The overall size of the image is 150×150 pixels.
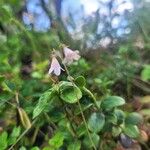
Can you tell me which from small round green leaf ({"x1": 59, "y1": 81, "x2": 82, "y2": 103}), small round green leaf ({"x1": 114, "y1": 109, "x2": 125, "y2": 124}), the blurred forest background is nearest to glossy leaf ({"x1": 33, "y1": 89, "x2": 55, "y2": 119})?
small round green leaf ({"x1": 59, "y1": 81, "x2": 82, "y2": 103})

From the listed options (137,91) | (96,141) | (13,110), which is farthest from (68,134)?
(137,91)

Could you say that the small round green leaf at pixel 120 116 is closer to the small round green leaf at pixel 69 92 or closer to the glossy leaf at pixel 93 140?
the glossy leaf at pixel 93 140

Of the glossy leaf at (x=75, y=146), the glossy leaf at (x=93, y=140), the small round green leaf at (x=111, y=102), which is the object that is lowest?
the glossy leaf at (x=93, y=140)

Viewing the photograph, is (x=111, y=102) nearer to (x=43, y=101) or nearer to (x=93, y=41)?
(x=43, y=101)

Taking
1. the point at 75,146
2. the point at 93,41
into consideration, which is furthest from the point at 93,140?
the point at 93,41

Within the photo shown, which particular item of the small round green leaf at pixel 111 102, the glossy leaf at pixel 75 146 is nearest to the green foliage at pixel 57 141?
the glossy leaf at pixel 75 146

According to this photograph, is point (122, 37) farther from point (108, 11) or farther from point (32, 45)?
point (32, 45)

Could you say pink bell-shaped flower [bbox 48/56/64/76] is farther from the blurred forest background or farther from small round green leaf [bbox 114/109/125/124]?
the blurred forest background
